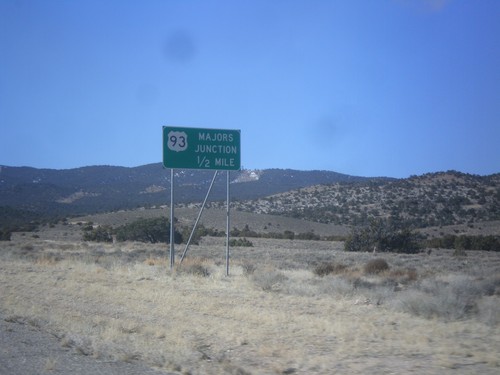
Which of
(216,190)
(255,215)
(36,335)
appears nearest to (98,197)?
(216,190)

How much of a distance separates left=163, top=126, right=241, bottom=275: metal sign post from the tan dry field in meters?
4.44

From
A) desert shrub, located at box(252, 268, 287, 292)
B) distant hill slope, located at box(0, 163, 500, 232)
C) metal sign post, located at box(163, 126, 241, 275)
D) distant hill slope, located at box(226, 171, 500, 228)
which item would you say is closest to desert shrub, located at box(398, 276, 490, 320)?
desert shrub, located at box(252, 268, 287, 292)

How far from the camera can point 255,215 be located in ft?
276

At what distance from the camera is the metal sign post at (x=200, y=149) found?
2272 centimetres

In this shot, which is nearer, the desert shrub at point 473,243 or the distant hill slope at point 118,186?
the desert shrub at point 473,243

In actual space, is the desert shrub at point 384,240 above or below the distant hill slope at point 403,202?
below

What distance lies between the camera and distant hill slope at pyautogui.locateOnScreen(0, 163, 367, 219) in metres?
127

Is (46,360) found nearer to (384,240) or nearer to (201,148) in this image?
(201,148)

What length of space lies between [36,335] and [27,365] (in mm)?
2343

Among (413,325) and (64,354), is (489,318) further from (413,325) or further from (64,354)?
(64,354)

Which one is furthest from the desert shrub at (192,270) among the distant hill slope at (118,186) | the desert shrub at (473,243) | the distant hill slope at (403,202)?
the distant hill slope at (118,186)

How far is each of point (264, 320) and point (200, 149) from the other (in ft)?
38.8

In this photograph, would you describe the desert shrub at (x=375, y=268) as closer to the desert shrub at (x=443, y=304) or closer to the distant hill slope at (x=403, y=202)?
the desert shrub at (x=443, y=304)

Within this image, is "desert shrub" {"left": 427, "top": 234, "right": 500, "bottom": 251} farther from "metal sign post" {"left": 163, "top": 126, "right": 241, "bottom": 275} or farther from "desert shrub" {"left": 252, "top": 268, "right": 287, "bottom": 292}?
"desert shrub" {"left": 252, "top": 268, "right": 287, "bottom": 292}
